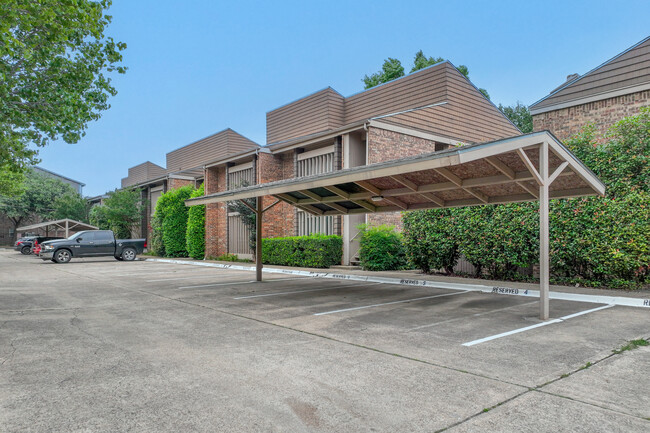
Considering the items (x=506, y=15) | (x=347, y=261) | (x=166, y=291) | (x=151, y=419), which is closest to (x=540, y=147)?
(x=151, y=419)

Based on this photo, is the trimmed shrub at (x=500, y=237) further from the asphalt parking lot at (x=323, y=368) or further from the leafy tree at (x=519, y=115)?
the leafy tree at (x=519, y=115)

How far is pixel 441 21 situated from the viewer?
1790 inches

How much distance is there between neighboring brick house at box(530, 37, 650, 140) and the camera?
1505cm

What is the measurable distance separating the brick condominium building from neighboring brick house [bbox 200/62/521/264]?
0.04 meters

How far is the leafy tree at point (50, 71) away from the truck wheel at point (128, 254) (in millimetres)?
12252

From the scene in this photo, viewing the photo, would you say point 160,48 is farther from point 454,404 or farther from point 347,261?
point 454,404

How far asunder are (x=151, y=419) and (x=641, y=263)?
1030cm

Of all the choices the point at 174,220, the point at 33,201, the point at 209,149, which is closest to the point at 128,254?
the point at 174,220

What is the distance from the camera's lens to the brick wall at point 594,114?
599 inches

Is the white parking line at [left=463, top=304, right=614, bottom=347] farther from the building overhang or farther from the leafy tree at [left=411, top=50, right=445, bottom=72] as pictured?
the leafy tree at [left=411, top=50, right=445, bottom=72]

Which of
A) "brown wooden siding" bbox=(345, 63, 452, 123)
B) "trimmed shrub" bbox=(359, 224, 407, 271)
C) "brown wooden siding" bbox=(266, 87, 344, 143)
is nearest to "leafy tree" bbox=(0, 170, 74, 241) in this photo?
"brown wooden siding" bbox=(266, 87, 344, 143)

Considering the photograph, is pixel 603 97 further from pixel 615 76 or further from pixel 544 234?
pixel 544 234

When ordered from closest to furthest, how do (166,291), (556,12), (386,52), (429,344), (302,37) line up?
(429,344)
(166,291)
(556,12)
(386,52)
(302,37)

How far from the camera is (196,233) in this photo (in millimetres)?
25109
